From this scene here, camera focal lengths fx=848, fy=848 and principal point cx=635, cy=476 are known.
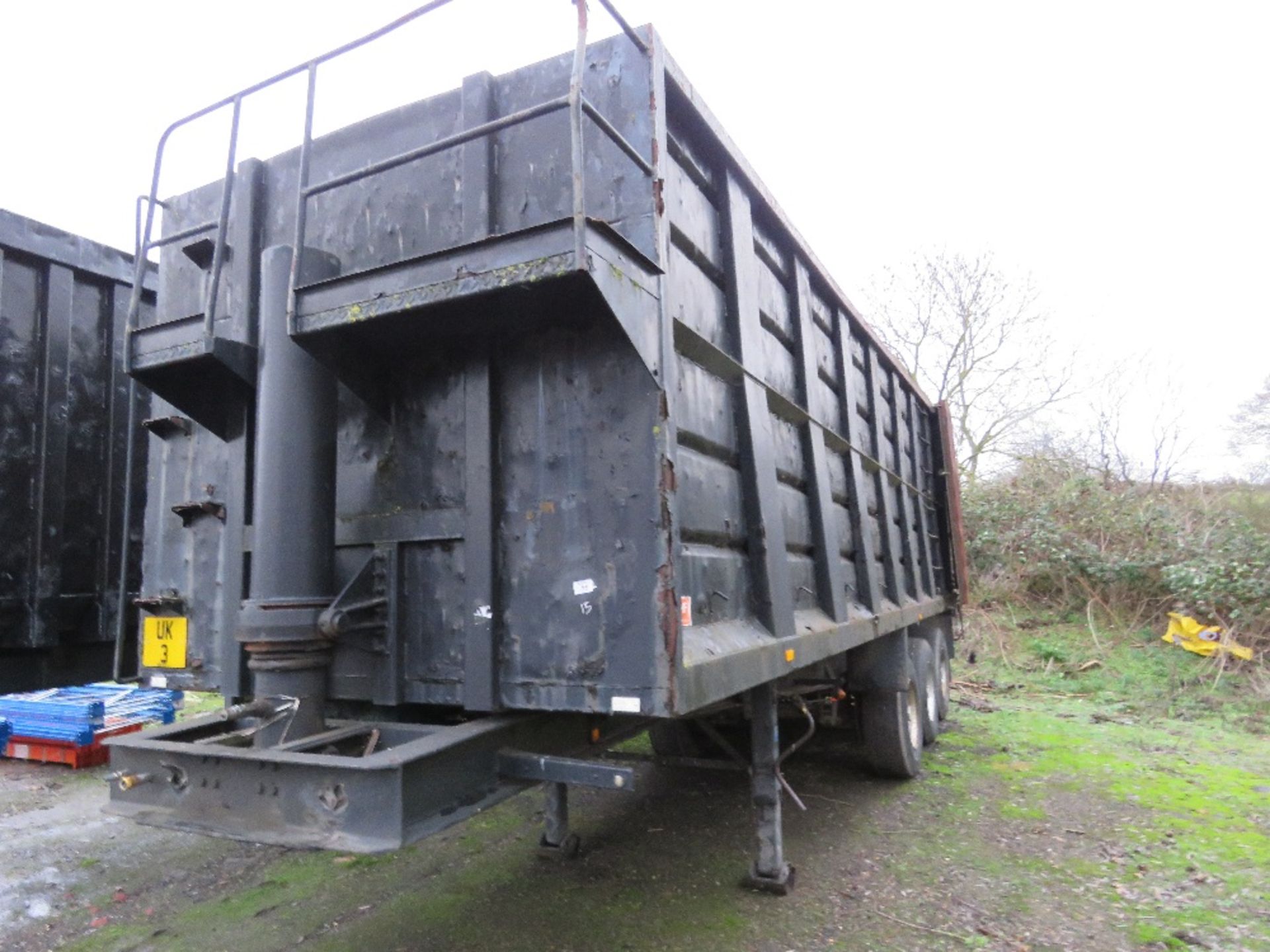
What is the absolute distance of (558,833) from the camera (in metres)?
4.29

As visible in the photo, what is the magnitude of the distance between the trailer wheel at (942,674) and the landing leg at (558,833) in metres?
3.87

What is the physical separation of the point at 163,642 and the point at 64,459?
1.21 metres

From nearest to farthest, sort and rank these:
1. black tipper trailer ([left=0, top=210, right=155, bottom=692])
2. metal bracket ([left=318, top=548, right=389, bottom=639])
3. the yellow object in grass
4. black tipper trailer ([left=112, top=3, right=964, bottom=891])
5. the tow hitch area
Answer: the tow hitch area, black tipper trailer ([left=112, top=3, right=964, bottom=891]), metal bracket ([left=318, top=548, right=389, bottom=639]), black tipper trailer ([left=0, top=210, right=155, bottom=692]), the yellow object in grass

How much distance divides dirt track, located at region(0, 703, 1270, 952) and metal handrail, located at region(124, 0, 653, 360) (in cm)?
245

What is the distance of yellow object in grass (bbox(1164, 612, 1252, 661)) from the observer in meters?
10.0

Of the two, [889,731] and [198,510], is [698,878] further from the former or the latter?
[198,510]

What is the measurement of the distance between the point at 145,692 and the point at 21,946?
4.00 metres

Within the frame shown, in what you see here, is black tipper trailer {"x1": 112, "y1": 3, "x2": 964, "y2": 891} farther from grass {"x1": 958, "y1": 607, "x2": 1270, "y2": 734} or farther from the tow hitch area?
grass {"x1": 958, "y1": 607, "x2": 1270, "y2": 734}

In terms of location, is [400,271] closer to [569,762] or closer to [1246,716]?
[569,762]

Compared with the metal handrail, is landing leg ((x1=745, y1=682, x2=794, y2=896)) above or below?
below

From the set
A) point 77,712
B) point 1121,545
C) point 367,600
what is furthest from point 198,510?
point 1121,545

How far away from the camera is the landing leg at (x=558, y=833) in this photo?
4.25m

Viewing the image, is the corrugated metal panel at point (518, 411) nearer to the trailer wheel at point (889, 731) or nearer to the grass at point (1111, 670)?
the trailer wheel at point (889, 731)

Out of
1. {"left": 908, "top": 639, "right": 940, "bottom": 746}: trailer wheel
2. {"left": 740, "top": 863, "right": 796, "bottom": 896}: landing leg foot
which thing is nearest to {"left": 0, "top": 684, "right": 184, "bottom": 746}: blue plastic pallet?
{"left": 740, "top": 863, "right": 796, "bottom": 896}: landing leg foot
